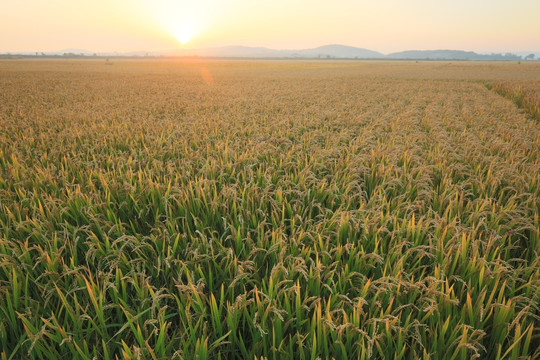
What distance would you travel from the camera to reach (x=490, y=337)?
2.00m

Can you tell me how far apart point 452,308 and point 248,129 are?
20.8 feet

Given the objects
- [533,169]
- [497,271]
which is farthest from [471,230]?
[533,169]

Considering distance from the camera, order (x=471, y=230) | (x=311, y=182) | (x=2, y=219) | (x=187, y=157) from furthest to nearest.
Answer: (x=187, y=157), (x=311, y=182), (x=2, y=219), (x=471, y=230)

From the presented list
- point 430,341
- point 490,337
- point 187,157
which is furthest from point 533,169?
point 187,157

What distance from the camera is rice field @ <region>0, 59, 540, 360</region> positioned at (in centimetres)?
183

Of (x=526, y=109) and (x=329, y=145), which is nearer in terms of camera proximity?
(x=329, y=145)

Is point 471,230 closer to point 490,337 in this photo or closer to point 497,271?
point 497,271

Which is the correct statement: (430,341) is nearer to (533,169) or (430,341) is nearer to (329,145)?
(533,169)

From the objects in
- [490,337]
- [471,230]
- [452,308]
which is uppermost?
[471,230]

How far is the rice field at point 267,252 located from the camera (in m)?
1.83

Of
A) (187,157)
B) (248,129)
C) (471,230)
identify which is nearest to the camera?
(471,230)

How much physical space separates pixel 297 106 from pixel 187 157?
28.6 feet

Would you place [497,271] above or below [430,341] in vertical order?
above

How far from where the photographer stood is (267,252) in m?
2.26
